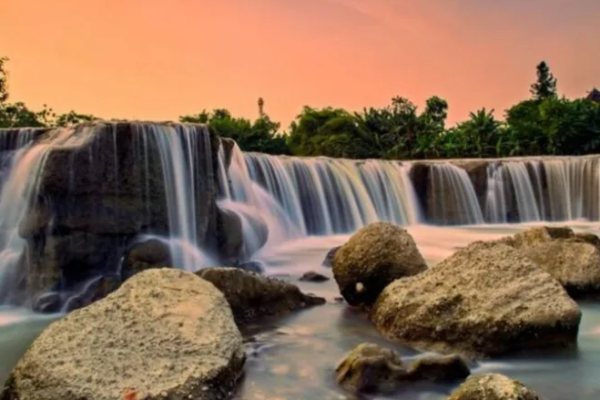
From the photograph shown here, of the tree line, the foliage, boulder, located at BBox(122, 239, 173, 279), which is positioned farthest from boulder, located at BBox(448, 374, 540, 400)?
the foliage

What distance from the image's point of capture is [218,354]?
482cm

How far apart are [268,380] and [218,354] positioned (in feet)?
2.76

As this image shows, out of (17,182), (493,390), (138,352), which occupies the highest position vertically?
(17,182)

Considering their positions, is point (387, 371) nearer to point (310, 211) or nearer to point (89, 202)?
point (89, 202)

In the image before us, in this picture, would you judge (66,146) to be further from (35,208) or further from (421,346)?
(421,346)

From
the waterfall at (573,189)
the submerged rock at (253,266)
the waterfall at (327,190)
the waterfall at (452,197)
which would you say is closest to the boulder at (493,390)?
the submerged rock at (253,266)

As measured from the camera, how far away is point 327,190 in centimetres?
1942

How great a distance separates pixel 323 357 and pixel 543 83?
55.5 m

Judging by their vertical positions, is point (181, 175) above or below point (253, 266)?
above

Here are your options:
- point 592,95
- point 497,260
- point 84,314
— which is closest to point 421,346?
point 497,260

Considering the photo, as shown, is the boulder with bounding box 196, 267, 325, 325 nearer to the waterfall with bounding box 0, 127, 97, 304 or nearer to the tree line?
the waterfall with bounding box 0, 127, 97, 304

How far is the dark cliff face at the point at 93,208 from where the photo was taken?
933cm

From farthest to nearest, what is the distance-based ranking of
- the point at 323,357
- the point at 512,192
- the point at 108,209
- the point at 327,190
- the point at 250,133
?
1. the point at 250,133
2. the point at 512,192
3. the point at 327,190
4. the point at 108,209
5. the point at 323,357

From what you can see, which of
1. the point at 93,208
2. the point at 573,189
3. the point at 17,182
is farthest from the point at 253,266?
the point at 573,189
